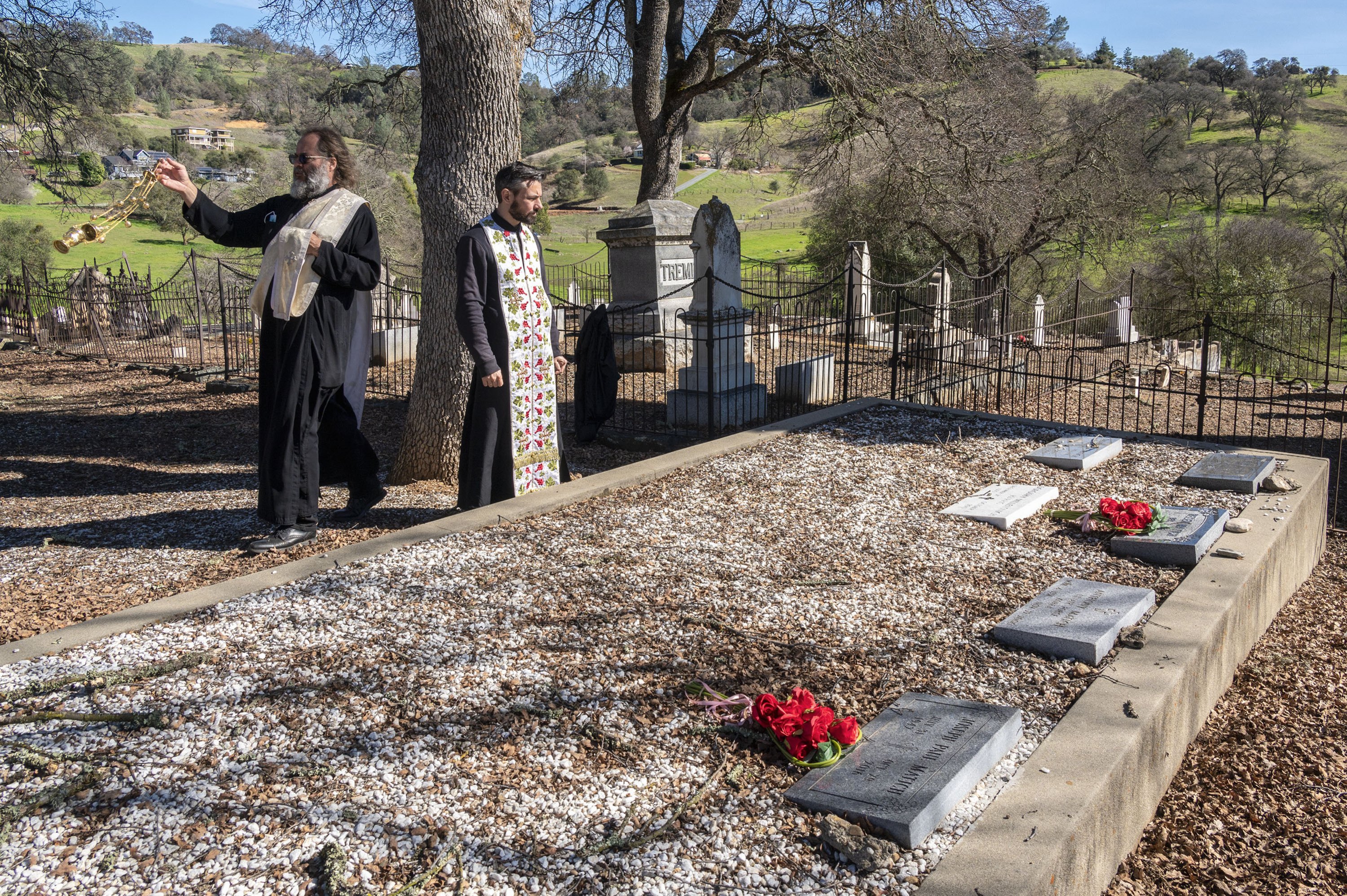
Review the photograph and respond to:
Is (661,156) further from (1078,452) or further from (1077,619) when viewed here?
(1077,619)

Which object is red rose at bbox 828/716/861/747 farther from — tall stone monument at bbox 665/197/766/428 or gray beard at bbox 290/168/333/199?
tall stone monument at bbox 665/197/766/428

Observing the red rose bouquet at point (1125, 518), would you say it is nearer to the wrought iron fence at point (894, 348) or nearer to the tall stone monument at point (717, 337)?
the wrought iron fence at point (894, 348)

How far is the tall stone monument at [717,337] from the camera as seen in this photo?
8.74 metres

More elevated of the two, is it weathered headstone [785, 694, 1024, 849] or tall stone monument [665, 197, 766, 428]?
tall stone monument [665, 197, 766, 428]

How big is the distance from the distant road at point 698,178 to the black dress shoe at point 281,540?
54.9 m

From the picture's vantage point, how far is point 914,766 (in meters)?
2.51

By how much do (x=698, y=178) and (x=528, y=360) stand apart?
206 ft

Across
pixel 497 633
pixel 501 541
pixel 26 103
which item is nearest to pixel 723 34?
pixel 26 103

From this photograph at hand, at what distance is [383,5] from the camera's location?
11.0 meters

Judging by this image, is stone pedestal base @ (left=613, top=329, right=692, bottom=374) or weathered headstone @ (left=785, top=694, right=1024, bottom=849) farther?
stone pedestal base @ (left=613, top=329, right=692, bottom=374)

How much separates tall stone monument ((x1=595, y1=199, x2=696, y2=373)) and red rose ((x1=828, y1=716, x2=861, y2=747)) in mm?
8790

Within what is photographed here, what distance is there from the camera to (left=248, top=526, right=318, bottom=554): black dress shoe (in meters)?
4.66

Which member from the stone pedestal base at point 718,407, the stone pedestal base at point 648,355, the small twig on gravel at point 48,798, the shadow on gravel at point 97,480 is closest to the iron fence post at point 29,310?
the shadow on gravel at point 97,480

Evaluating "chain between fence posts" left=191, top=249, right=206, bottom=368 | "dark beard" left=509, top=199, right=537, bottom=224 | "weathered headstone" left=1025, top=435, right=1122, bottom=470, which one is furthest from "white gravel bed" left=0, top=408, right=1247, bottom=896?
"chain between fence posts" left=191, top=249, right=206, bottom=368
